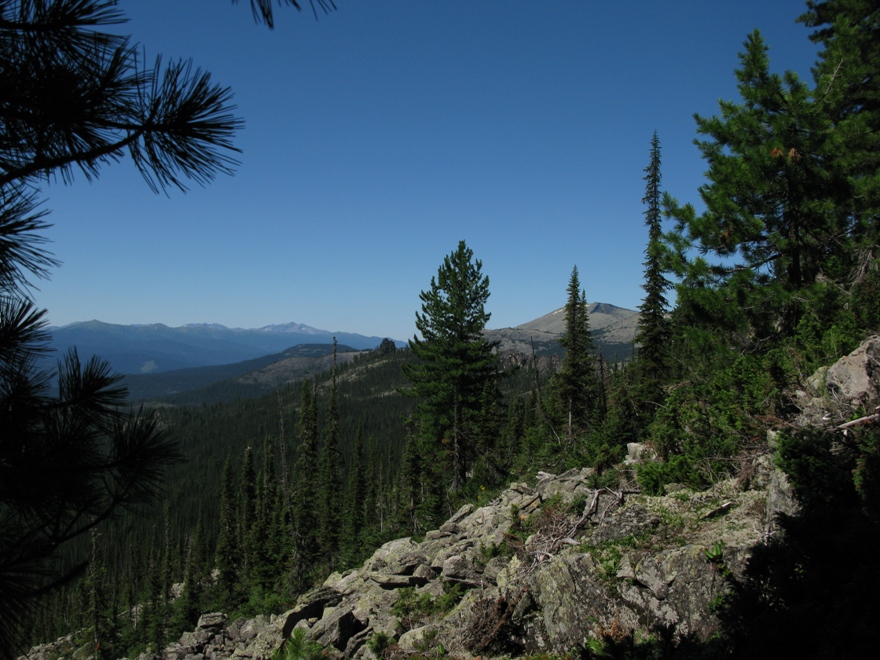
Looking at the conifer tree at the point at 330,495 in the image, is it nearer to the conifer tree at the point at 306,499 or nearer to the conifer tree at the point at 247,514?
the conifer tree at the point at 306,499

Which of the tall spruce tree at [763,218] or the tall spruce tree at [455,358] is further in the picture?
the tall spruce tree at [455,358]

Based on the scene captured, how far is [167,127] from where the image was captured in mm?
3137

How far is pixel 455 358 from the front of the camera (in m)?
21.5

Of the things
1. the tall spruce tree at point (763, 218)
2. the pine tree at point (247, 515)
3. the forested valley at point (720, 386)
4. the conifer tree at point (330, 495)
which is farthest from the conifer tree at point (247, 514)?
the tall spruce tree at point (763, 218)

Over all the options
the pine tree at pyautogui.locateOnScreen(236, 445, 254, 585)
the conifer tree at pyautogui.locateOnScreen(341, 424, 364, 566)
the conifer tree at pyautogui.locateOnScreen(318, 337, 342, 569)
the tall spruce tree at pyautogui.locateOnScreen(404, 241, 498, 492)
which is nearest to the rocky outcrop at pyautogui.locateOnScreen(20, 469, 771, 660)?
the tall spruce tree at pyautogui.locateOnScreen(404, 241, 498, 492)

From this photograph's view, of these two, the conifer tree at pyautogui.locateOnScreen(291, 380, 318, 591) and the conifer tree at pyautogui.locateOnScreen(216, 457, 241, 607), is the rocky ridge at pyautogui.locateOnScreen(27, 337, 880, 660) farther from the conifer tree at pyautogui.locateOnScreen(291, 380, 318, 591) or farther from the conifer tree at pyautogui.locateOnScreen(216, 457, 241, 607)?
the conifer tree at pyautogui.locateOnScreen(216, 457, 241, 607)


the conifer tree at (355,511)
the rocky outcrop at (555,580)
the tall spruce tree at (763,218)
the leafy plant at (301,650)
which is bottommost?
the conifer tree at (355,511)

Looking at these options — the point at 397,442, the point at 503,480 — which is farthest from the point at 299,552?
the point at 397,442

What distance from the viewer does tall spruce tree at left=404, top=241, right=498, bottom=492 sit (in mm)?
21891

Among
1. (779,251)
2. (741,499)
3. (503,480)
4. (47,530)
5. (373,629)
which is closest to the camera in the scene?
(47,530)

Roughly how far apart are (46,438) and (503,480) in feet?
62.9

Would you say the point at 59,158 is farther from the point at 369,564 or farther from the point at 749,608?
the point at 369,564

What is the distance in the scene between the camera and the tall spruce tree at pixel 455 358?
21891 mm

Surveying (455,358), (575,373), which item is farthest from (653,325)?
(455,358)
